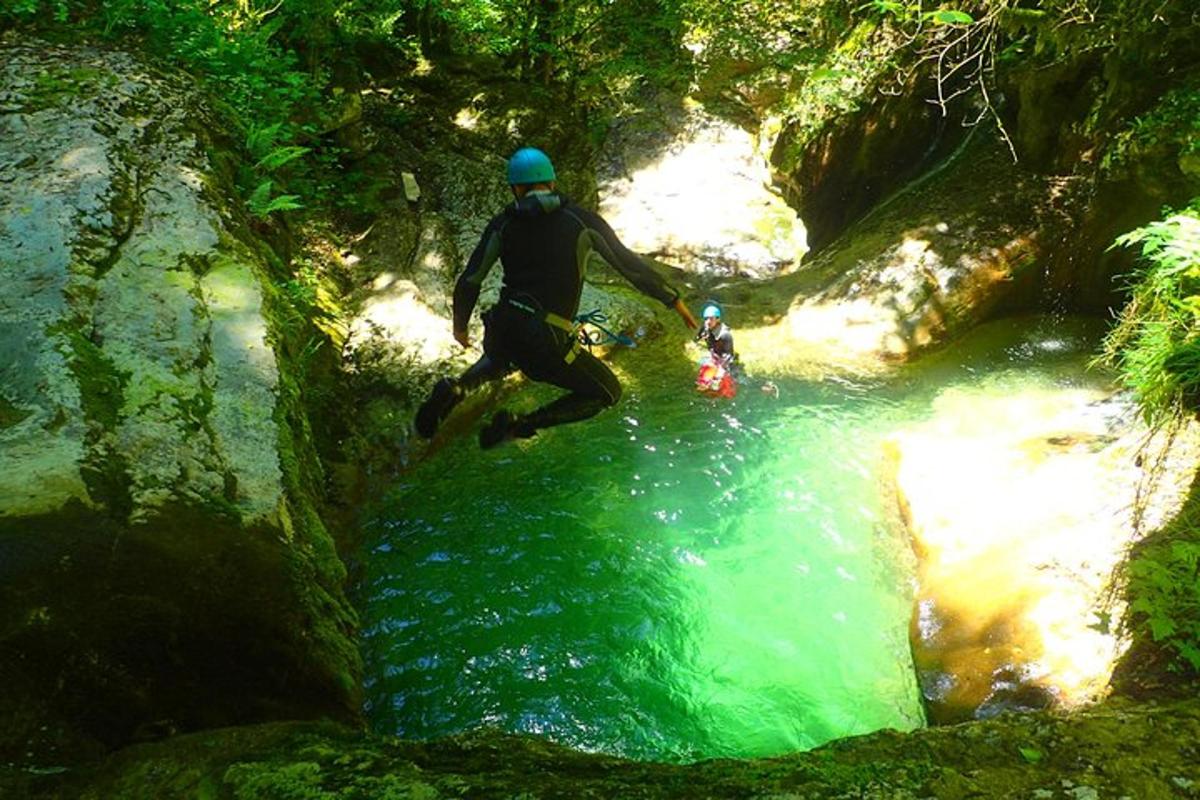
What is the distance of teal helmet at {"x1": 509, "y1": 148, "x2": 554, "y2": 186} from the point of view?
463 centimetres

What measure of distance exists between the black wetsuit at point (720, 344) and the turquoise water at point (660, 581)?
49 cm

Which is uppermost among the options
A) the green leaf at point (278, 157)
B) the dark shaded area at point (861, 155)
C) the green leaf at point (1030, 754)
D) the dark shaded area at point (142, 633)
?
the dark shaded area at point (861, 155)

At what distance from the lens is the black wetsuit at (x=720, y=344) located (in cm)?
773

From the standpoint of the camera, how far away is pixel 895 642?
498cm

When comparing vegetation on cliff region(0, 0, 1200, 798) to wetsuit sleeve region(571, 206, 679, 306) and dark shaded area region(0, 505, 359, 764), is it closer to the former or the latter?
dark shaded area region(0, 505, 359, 764)

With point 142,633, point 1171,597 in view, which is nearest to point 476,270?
point 142,633

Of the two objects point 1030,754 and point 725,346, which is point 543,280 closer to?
point 725,346

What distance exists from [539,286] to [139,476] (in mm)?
2645

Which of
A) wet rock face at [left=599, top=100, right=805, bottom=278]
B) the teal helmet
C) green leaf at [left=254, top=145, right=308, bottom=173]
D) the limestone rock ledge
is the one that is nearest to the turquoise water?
the limestone rock ledge

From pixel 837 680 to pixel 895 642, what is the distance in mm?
601

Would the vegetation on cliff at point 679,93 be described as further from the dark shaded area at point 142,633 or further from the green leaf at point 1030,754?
the dark shaded area at point 142,633

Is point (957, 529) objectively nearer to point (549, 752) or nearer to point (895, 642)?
point (895, 642)

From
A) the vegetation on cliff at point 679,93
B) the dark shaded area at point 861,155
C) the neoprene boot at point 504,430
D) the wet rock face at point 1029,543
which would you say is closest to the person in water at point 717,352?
the wet rock face at point 1029,543

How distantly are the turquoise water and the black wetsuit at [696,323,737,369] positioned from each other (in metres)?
0.49
